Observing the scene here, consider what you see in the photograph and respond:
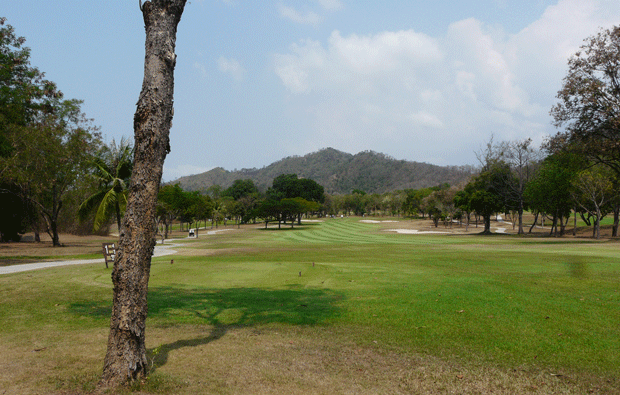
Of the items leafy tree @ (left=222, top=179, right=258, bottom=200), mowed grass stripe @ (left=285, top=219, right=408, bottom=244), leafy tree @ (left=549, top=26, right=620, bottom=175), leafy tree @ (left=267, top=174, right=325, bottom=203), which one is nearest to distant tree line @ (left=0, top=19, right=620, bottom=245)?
leafy tree @ (left=549, top=26, right=620, bottom=175)

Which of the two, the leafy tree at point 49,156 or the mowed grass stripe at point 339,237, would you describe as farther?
the mowed grass stripe at point 339,237

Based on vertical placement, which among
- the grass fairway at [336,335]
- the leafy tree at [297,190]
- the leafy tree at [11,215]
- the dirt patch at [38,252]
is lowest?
the dirt patch at [38,252]

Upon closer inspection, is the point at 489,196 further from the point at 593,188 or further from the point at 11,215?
the point at 11,215

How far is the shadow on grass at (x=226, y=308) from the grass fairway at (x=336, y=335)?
5 centimetres

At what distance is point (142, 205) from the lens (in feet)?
17.8

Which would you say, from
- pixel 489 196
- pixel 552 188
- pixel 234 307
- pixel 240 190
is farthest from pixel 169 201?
pixel 240 190

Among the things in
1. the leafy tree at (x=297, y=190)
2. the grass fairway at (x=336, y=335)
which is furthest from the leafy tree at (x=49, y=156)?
the leafy tree at (x=297, y=190)

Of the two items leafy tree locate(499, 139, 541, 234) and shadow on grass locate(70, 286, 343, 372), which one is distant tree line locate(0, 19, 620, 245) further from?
shadow on grass locate(70, 286, 343, 372)

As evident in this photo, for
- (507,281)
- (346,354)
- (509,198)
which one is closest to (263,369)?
(346,354)

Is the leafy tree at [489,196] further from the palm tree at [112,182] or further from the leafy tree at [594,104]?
the palm tree at [112,182]

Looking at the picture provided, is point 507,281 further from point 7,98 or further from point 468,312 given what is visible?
point 7,98

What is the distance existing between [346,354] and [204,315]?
400cm

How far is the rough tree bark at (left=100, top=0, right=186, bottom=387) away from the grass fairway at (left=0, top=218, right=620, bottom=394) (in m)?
0.48

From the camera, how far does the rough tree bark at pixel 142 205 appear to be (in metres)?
5.18
